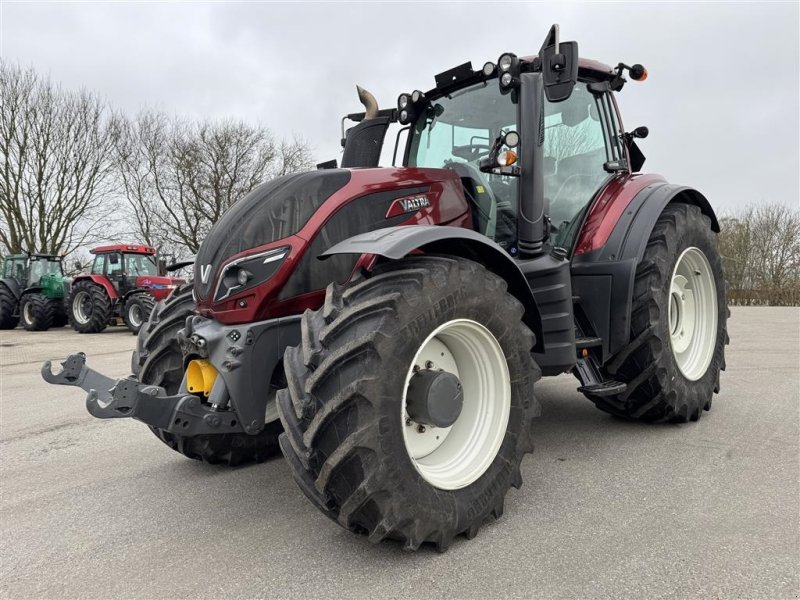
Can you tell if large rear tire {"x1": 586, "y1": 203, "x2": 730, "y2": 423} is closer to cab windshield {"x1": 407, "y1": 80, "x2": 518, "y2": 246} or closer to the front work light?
cab windshield {"x1": 407, "y1": 80, "x2": 518, "y2": 246}

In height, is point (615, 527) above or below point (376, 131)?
below

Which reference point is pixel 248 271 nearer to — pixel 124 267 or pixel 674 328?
pixel 674 328

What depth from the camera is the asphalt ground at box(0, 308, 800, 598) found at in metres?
1.99

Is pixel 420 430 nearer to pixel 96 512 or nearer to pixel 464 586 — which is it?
pixel 464 586

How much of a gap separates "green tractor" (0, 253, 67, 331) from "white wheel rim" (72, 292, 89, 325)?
1791 mm

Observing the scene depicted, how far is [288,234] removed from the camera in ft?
8.23

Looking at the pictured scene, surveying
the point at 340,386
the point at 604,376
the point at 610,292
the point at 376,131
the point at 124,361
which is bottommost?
the point at 124,361

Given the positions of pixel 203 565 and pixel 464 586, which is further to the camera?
pixel 203 565

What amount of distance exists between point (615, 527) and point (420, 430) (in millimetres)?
895

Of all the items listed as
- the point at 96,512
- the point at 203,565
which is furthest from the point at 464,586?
the point at 96,512

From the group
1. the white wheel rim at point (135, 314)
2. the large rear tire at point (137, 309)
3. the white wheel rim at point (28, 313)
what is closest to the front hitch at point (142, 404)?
the large rear tire at point (137, 309)

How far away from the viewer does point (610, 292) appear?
3.41 metres

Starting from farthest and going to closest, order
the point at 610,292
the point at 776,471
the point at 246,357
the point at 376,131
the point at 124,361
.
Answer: the point at 124,361 → the point at 376,131 → the point at 610,292 → the point at 776,471 → the point at 246,357

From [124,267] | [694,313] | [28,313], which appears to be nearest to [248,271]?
[694,313]
